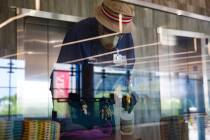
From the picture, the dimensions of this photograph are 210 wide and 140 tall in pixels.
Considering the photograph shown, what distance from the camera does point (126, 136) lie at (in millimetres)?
2912

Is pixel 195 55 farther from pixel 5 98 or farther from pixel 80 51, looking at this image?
pixel 5 98

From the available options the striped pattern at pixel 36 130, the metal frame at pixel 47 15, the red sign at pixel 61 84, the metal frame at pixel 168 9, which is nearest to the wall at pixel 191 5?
the metal frame at pixel 168 9

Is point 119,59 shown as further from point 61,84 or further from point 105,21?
point 61,84

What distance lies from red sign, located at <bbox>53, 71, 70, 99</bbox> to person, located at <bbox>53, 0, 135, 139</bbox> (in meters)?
0.10

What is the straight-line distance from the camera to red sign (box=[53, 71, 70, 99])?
8.14 feet

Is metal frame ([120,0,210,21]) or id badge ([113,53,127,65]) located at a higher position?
metal frame ([120,0,210,21])

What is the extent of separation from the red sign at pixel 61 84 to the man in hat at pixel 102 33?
10 cm

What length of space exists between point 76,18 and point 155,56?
0.99m

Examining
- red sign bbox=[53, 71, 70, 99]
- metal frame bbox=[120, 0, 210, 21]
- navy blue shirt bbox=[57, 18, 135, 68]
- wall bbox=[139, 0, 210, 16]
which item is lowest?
red sign bbox=[53, 71, 70, 99]

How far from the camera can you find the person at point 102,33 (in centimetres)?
262

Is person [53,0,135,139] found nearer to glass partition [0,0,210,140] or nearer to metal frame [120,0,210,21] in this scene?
glass partition [0,0,210,140]

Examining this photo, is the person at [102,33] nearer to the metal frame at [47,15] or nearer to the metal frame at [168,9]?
the metal frame at [47,15]

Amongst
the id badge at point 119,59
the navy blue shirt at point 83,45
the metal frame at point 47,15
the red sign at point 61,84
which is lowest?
the red sign at point 61,84

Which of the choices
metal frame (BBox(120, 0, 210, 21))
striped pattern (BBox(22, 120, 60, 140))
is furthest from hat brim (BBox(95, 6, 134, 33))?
striped pattern (BBox(22, 120, 60, 140))
